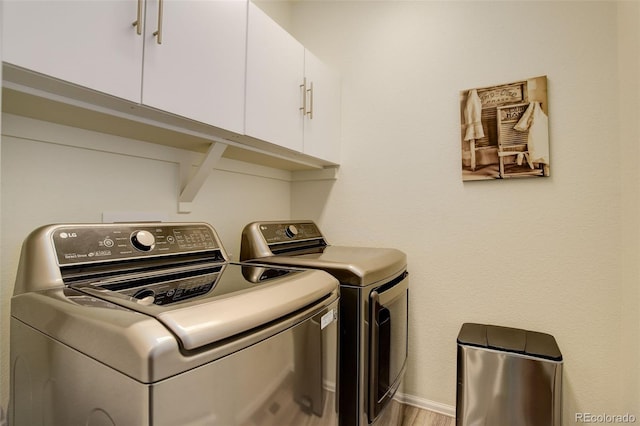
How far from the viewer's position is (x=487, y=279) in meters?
1.63

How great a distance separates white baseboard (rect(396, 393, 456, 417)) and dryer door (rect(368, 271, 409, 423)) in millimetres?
384

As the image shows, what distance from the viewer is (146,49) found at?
0.93 meters

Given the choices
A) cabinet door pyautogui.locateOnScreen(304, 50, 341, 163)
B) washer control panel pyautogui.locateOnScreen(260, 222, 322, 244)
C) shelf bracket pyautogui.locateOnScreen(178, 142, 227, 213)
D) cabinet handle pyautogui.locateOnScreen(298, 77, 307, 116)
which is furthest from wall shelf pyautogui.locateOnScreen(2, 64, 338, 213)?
washer control panel pyautogui.locateOnScreen(260, 222, 322, 244)

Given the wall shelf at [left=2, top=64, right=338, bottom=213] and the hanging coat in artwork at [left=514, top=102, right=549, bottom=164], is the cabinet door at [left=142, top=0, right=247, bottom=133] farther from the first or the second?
the hanging coat in artwork at [left=514, top=102, right=549, bottom=164]

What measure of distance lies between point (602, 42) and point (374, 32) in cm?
113

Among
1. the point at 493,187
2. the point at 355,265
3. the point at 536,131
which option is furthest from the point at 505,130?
the point at 355,265

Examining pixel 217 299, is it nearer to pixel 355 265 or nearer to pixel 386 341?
pixel 355 265

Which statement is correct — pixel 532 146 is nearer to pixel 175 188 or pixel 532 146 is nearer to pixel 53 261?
pixel 175 188

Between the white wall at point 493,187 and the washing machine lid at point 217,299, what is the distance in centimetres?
102

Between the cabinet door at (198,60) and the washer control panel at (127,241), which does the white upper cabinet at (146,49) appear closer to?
the cabinet door at (198,60)

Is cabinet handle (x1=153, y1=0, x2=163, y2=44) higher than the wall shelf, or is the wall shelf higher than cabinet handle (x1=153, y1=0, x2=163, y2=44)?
cabinet handle (x1=153, y1=0, x2=163, y2=44)

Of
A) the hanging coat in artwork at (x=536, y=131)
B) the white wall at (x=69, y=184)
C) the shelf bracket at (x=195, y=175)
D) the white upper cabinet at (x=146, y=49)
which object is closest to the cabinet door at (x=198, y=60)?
the white upper cabinet at (x=146, y=49)

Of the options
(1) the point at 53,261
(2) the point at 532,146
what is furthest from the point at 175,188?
(2) the point at 532,146

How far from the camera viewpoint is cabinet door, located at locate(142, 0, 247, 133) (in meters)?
0.95
